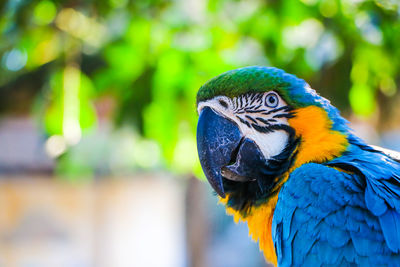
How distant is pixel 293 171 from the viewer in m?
1.48

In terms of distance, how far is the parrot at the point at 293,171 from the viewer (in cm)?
133

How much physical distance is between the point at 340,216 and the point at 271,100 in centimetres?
49

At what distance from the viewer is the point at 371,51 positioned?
7.80 ft

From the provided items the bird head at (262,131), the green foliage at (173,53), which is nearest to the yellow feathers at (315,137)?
the bird head at (262,131)

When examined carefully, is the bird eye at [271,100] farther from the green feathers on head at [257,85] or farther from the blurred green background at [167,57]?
the blurred green background at [167,57]

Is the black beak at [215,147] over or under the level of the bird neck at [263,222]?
→ over

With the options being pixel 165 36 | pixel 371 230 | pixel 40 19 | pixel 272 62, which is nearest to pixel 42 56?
pixel 40 19

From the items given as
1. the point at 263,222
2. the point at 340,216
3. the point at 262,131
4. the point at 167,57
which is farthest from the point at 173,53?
the point at 340,216

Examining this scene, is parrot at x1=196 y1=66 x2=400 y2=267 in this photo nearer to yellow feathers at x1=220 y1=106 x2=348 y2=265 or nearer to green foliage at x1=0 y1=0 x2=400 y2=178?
yellow feathers at x1=220 y1=106 x2=348 y2=265

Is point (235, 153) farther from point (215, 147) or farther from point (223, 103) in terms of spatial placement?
point (223, 103)

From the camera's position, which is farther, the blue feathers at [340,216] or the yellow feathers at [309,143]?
the yellow feathers at [309,143]

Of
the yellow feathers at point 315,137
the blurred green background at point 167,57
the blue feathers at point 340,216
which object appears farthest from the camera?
the blurred green background at point 167,57

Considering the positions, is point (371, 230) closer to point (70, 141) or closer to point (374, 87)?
point (374, 87)

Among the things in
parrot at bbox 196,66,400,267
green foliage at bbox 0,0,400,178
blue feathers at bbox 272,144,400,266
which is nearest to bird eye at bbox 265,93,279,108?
parrot at bbox 196,66,400,267
